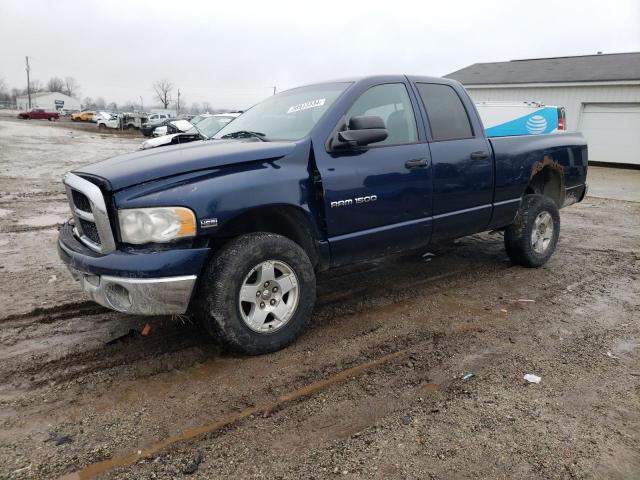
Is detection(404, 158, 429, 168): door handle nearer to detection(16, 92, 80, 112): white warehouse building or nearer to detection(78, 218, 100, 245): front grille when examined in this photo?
detection(78, 218, 100, 245): front grille

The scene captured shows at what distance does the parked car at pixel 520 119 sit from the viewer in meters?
5.53

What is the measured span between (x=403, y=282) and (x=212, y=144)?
8.26ft

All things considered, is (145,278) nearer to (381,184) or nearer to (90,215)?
(90,215)

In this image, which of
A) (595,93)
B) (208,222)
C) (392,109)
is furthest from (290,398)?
(595,93)

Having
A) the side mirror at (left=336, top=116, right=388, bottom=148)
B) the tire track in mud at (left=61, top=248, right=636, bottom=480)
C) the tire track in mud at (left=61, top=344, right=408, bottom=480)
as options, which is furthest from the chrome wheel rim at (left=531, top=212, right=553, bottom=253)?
the tire track in mud at (left=61, top=344, right=408, bottom=480)

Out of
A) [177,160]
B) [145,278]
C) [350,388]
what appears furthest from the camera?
[177,160]

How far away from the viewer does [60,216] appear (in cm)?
814

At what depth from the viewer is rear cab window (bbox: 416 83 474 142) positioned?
452 cm

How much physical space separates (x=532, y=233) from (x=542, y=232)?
28 cm

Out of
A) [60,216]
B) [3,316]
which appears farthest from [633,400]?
[60,216]

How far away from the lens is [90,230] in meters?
3.44

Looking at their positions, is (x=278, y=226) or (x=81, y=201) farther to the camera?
(x=278, y=226)

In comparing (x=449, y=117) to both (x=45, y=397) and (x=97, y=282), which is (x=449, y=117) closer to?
(x=97, y=282)

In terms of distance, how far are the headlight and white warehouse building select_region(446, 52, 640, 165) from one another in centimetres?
2051
